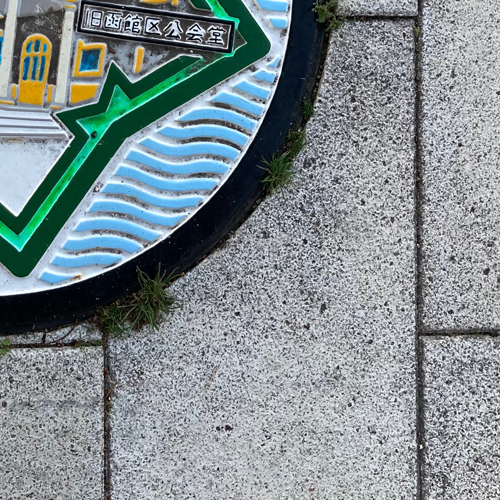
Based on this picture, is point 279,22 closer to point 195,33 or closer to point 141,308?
point 195,33

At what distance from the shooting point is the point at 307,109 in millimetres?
2488

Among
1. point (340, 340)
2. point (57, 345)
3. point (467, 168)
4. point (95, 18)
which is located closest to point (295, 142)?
point (467, 168)

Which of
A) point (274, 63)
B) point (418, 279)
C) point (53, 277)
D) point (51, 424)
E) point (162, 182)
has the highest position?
point (274, 63)

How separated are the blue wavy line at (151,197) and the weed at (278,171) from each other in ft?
1.00

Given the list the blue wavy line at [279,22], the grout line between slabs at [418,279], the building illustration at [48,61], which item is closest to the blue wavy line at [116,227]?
the building illustration at [48,61]

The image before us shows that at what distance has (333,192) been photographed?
8.20 feet

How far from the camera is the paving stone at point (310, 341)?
2.46m

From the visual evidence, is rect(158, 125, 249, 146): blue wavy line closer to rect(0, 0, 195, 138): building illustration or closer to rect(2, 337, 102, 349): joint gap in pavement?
rect(0, 0, 195, 138): building illustration

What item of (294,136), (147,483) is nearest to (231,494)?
(147,483)

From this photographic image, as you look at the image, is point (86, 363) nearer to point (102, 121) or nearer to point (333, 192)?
point (102, 121)

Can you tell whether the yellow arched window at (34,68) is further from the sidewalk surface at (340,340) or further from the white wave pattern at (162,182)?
the sidewalk surface at (340,340)

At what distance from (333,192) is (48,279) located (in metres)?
1.28

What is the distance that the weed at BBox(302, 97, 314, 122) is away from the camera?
2488 mm

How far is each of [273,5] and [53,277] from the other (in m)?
1.49
